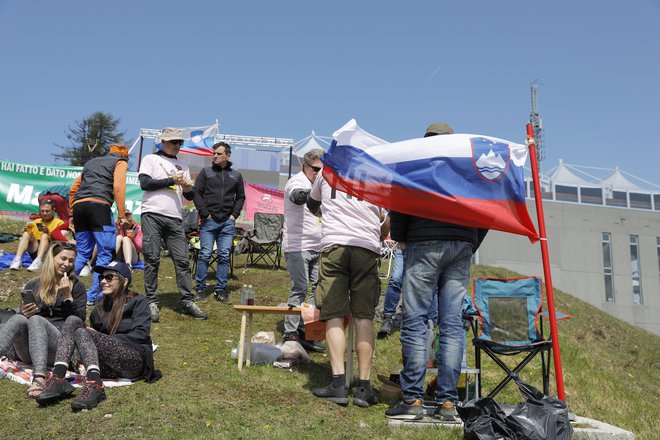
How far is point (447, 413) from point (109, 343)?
264 centimetres

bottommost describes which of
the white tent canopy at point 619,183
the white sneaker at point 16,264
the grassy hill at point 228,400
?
the grassy hill at point 228,400

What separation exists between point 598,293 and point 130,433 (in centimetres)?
4361

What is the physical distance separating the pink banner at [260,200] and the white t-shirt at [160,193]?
12.4 m

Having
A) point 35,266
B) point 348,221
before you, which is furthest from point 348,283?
point 35,266

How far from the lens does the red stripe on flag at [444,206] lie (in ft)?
14.5

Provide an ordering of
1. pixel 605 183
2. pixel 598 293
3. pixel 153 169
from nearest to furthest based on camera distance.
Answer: pixel 153 169 < pixel 598 293 < pixel 605 183

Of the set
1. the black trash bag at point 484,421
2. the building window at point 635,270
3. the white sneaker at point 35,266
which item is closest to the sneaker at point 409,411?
the black trash bag at point 484,421

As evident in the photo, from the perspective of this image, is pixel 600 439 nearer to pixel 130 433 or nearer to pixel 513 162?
pixel 513 162

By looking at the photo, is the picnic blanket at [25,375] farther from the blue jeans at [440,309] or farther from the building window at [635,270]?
the building window at [635,270]

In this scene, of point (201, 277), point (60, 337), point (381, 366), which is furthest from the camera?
point (201, 277)

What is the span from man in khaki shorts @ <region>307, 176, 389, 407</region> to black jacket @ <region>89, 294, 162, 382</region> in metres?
1.38

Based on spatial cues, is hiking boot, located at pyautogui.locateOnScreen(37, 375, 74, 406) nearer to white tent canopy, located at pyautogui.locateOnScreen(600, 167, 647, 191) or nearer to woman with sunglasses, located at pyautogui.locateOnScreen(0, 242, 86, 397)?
woman with sunglasses, located at pyautogui.locateOnScreen(0, 242, 86, 397)

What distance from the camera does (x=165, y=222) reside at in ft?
22.4

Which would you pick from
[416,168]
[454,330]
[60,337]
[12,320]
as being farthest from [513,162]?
[12,320]
